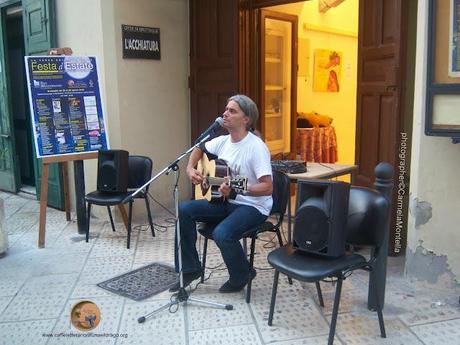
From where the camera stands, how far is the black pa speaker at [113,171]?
4.39 metres

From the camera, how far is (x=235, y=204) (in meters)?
3.36

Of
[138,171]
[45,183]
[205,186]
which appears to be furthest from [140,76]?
[205,186]

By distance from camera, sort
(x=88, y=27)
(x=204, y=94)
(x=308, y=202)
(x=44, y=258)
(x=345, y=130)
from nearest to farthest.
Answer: (x=308, y=202)
(x=44, y=258)
(x=88, y=27)
(x=204, y=94)
(x=345, y=130)

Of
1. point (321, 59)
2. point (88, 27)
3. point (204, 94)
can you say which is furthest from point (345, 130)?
point (88, 27)

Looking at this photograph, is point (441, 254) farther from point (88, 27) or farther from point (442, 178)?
point (88, 27)

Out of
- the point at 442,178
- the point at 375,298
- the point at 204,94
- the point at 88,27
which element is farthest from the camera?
the point at 204,94

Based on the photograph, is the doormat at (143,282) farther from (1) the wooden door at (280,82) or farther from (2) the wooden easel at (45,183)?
(1) the wooden door at (280,82)

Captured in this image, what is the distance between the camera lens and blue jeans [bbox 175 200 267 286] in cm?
312

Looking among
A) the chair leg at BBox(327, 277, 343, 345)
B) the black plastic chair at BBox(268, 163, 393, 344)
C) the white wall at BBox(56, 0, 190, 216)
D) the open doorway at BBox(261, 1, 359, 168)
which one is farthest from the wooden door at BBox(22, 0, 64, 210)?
the chair leg at BBox(327, 277, 343, 345)

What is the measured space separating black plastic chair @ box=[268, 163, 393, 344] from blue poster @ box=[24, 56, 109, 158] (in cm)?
251

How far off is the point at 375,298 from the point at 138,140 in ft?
10.2

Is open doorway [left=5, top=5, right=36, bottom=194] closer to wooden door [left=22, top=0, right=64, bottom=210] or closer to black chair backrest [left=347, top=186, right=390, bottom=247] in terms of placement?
wooden door [left=22, top=0, right=64, bottom=210]

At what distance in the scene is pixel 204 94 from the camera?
5391mm

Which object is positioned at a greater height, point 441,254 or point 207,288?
point 441,254
